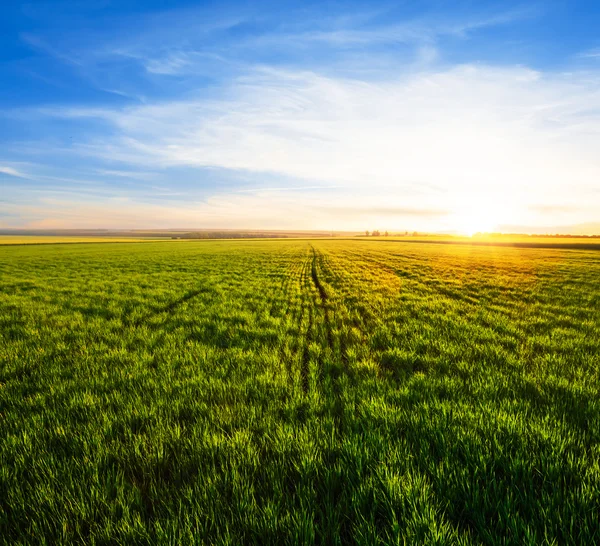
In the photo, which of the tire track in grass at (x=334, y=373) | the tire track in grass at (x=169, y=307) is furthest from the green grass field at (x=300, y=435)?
the tire track in grass at (x=169, y=307)

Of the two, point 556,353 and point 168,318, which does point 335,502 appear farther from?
point 168,318

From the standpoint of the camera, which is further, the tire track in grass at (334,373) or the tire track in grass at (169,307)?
the tire track in grass at (169,307)

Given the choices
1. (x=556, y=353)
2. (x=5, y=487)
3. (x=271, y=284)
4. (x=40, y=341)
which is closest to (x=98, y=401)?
(x=5, y=487)

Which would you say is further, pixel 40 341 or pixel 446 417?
pixel 40 341

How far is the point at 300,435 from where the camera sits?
2947 mm

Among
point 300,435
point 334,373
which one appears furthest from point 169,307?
point 300,435

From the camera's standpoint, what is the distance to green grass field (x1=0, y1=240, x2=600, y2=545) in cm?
201

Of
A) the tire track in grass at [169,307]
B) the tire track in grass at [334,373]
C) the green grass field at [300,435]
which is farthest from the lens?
the tire track in grass at [169,307]

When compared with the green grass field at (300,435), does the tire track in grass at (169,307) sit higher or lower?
higher

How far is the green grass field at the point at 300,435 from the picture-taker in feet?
6.61

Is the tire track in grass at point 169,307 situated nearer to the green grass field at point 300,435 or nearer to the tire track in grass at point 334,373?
the green grass field at point 300,435

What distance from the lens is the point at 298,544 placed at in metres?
1.87

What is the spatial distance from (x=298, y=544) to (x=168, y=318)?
24.6 ft

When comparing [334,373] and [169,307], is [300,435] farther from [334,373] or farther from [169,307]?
[169,307]
